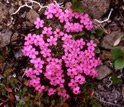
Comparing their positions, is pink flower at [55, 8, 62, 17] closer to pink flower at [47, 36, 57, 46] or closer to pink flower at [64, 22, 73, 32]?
pink flower at [64, 22, 73, 32]

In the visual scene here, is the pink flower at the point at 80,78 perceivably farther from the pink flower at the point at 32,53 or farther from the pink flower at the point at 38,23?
the pink flower at the point at 38,23

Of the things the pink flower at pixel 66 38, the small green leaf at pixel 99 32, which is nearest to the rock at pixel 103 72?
the small green leaf at pixel 99 32

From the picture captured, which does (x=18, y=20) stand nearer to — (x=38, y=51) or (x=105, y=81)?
(x=38, y=51)

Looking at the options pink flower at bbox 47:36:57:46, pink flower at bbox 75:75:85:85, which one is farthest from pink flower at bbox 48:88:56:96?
pink flower at bbox 47:36:57:46

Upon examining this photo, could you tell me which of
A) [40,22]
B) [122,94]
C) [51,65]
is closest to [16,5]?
[40,22]

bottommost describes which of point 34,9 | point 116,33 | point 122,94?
point 122,94

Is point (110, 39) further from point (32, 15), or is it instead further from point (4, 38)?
point (4, 38)

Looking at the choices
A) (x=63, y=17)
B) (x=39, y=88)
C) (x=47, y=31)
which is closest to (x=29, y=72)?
(x=39, y=88)
